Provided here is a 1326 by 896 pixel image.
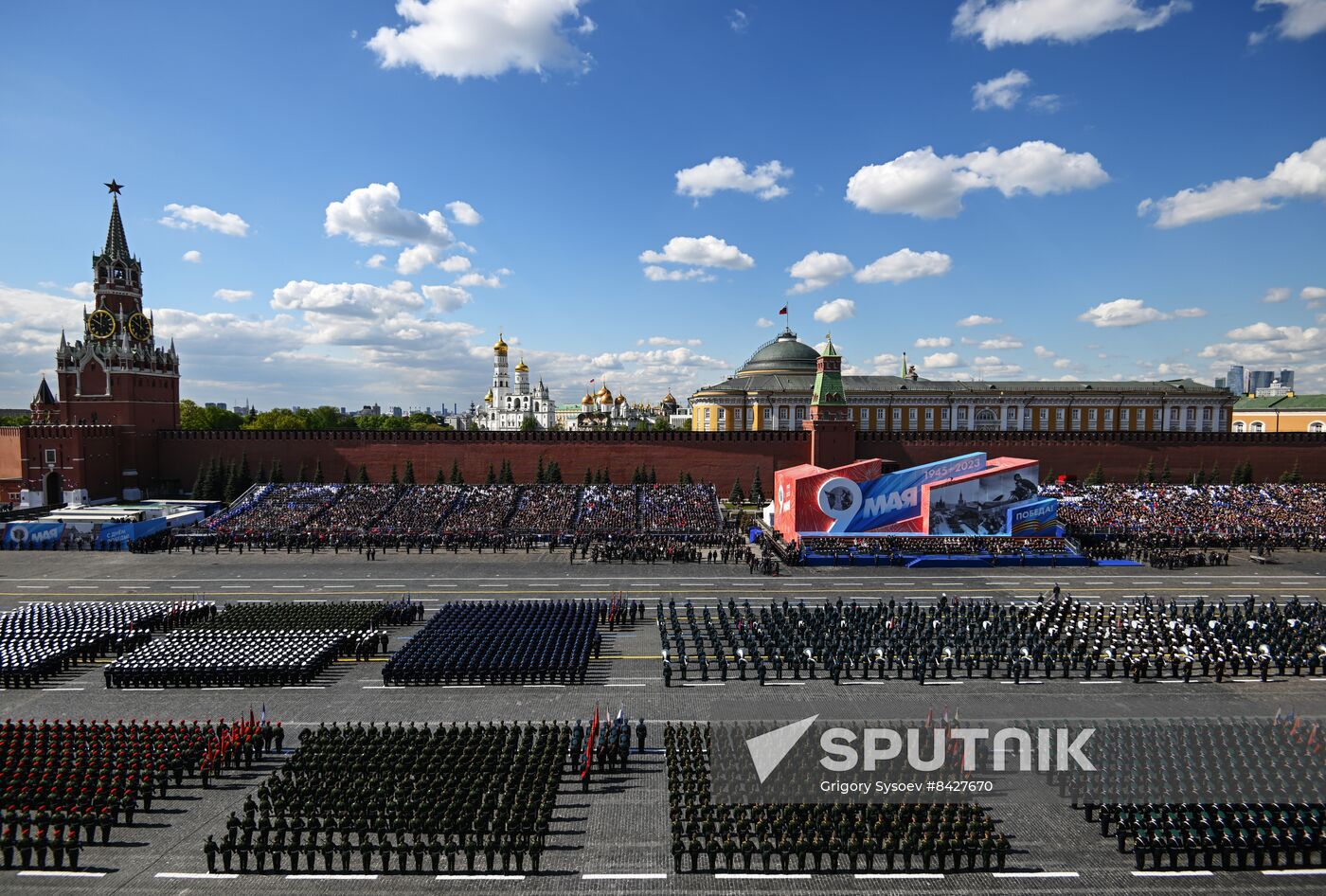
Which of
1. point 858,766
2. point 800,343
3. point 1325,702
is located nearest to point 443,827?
point 858,766

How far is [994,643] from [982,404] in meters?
56.1

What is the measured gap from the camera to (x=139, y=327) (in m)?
50.2

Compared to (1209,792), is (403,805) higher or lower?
lower

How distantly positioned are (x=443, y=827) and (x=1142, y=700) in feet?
53.2

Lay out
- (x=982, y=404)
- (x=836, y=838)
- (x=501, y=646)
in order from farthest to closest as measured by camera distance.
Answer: (x=982, y=404), (x=501, y=646), (x=836, y=838)

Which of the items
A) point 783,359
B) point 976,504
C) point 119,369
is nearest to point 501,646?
point 976,504

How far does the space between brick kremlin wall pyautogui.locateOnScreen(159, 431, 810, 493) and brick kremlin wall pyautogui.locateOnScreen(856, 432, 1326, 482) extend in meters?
7.47

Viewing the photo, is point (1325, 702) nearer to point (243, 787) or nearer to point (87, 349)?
point (243, 787)

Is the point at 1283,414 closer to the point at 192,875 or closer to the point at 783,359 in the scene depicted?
the point at 783,359

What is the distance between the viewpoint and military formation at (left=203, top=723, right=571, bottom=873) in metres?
11.0

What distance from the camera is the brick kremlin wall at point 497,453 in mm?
49688

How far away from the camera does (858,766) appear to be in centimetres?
1326

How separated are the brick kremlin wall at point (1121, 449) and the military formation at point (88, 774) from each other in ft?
142

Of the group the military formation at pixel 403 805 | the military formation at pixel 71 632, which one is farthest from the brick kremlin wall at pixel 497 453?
the military formation at pixel 403 805
